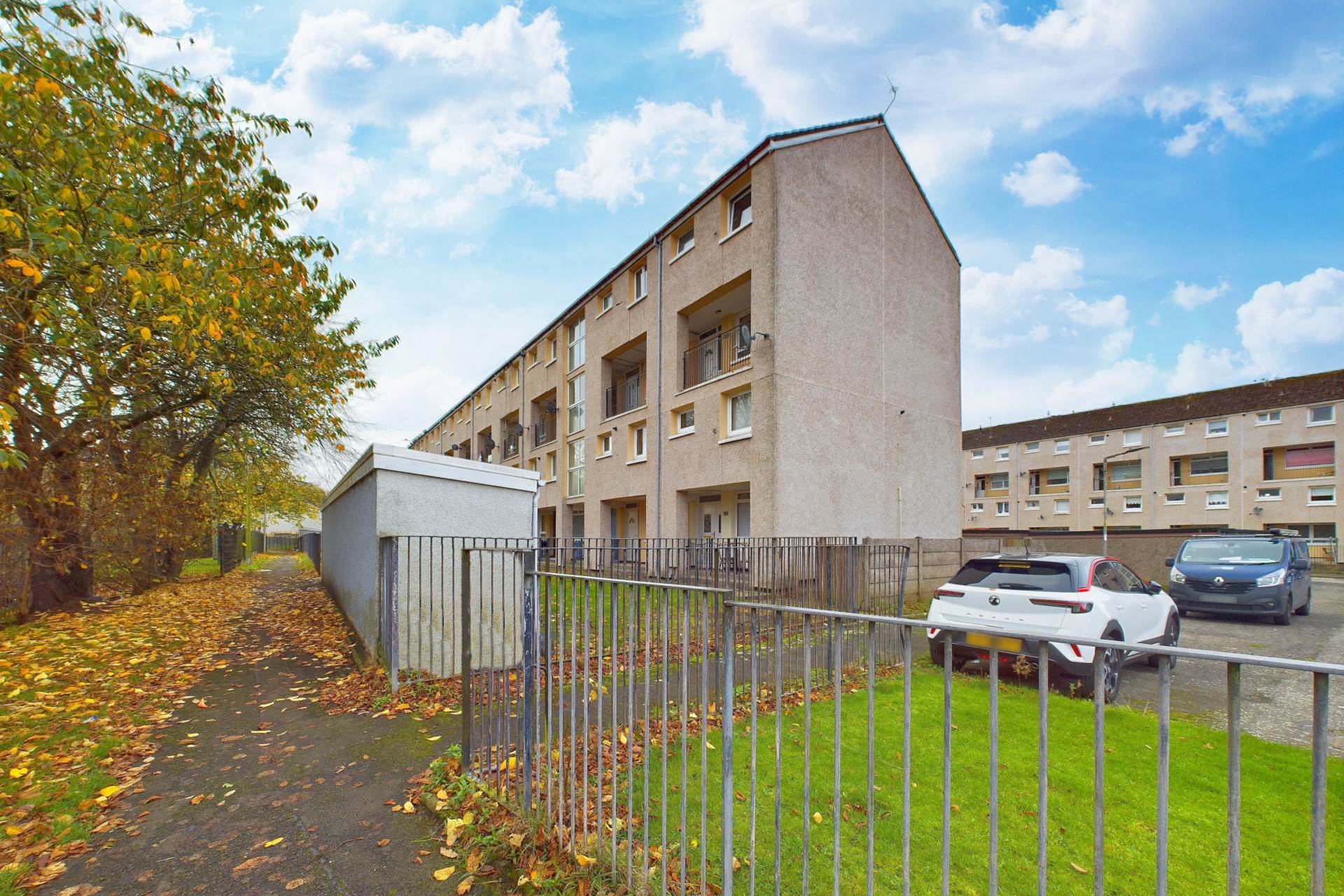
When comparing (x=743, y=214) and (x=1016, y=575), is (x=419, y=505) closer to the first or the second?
(x=1016, y=575)

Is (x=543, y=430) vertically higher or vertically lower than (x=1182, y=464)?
higher

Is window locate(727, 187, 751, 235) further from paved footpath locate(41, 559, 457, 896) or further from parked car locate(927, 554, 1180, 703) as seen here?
paved footpath locate(41, 559, 457, 896)

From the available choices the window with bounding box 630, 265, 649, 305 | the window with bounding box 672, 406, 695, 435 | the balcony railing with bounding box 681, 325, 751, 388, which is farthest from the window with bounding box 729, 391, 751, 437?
the window with bounding box 630, 265, 649, 305

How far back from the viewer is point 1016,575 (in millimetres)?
6719

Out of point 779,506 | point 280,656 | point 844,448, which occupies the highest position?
point 844,448

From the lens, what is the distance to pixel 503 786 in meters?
3.62

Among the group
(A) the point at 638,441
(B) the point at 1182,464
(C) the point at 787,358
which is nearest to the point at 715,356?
(A) the point at 638,441

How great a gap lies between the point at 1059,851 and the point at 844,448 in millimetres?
12942

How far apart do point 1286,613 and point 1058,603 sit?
9.97m

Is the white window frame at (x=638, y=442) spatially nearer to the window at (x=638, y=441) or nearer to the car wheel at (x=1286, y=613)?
the window at (x=638, y=441)

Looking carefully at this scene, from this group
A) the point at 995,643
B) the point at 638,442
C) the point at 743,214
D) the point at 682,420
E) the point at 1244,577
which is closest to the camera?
the point at 995,643

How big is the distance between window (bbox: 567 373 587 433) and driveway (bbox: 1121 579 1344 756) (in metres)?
19.4

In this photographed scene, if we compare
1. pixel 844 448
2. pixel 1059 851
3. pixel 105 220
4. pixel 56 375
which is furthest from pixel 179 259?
pixel 844 448

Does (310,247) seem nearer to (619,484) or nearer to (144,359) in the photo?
(144,359)
